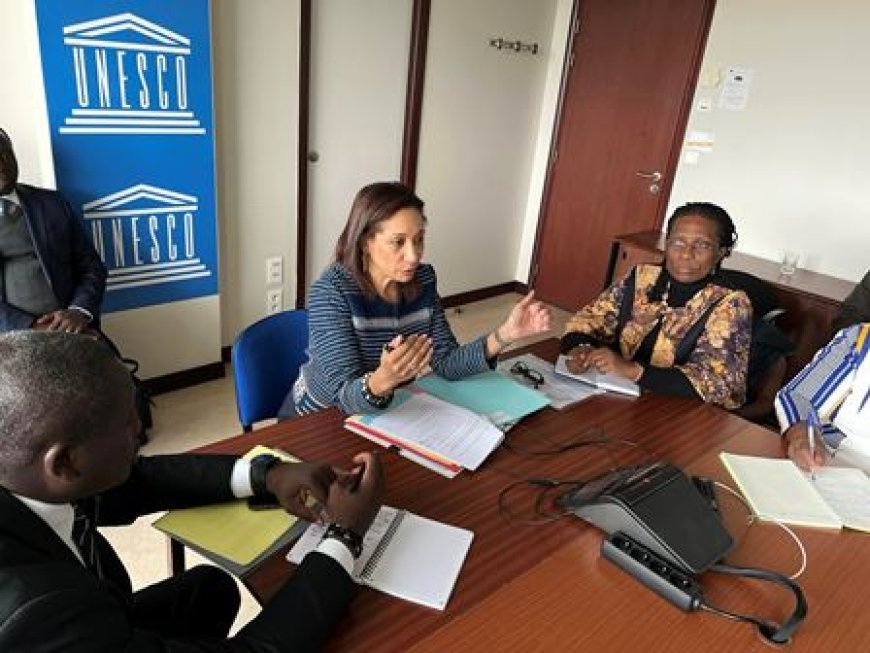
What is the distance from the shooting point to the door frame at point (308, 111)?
314 cm

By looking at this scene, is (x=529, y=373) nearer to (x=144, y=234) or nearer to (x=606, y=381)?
(x=606, y=381)

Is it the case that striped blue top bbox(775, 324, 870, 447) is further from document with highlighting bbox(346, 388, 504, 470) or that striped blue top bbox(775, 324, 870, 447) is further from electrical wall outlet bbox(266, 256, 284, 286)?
electrical wall outlet bbox(266, 256, 284, 286)

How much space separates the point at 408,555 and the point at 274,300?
2648mm

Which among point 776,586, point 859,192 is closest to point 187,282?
point 776,586

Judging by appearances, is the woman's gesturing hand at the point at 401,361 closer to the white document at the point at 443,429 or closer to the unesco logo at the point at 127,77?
the white document at the point at 443,429

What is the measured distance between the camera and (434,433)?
1.37 metres

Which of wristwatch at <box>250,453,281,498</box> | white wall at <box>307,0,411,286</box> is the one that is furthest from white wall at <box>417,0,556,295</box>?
wristwatch at <box>250,453,281,498</box>

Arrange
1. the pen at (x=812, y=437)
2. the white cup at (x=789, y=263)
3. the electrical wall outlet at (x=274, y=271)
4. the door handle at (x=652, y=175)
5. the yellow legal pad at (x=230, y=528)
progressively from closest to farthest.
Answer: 1. the yellow legal pad at (x=230, y=528)
2. the pen at (x=812, y=437)
3. the white cup at (x=789, y=263)
4. the electrical wall outlet at (x=274, y=271)
5. the door handle at (x=652, y=175)

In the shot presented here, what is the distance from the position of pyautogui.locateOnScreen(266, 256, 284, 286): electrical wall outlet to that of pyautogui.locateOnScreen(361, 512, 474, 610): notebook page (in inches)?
98.4

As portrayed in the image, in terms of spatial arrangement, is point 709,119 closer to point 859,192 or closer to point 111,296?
point 859,192

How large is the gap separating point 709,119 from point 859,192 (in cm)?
92

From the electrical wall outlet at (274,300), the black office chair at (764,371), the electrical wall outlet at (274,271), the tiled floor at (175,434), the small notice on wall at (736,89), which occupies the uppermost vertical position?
the small notice on wall at (736,89)

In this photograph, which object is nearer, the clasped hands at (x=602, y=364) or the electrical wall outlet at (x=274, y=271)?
the clasped hands at (x=602, y=364)

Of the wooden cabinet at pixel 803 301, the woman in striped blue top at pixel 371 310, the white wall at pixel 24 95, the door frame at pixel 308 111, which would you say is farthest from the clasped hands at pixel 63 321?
the wooden cabinet at pixel 803 301
